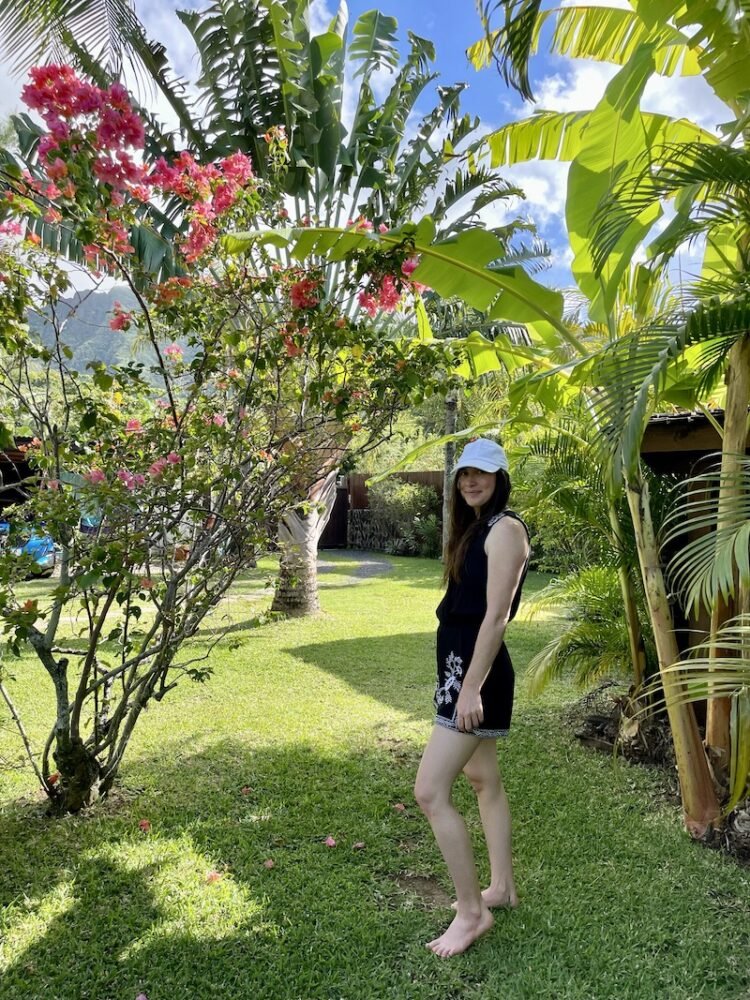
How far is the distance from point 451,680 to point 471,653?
0.14m

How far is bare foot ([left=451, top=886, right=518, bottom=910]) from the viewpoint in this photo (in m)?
2.99

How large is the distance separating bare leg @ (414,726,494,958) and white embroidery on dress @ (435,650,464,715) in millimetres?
111

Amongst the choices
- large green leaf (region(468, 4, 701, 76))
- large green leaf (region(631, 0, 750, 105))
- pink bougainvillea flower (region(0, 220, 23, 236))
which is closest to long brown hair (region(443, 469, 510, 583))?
large green leaf (region(631, 0, 750, 105))

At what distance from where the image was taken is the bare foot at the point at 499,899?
2988 mm

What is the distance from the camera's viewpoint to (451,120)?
996 centimetres

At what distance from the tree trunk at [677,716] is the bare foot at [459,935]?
1570 mm

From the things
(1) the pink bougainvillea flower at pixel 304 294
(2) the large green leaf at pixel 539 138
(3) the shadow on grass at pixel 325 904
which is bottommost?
(3) the shadow on grass at pixel 325 904

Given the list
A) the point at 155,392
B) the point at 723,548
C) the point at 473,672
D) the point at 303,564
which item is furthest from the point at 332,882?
the point at 303,564

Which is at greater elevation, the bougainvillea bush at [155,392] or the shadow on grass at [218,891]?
the bougainvillea bush at [155,392]

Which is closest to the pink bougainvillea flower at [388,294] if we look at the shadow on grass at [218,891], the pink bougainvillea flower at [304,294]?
the pink bougainvillea flower at [304,294]

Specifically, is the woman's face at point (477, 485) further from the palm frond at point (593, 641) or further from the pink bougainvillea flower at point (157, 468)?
the palm frond at point (593, 641)

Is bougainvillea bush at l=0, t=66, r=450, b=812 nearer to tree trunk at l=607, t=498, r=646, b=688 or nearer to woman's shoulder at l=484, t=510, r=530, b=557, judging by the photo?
woman's shoulder at l=484, t=510, r=530, b=557

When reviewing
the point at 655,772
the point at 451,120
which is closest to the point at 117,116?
the point at 655,772

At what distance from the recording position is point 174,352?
4000 millimetres
